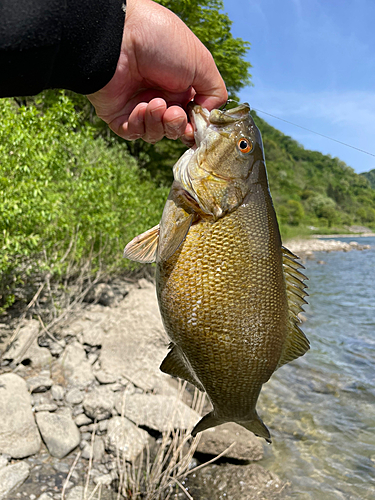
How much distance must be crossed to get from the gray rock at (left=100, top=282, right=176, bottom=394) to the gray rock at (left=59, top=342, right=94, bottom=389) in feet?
1.11

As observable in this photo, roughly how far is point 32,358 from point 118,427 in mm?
2334

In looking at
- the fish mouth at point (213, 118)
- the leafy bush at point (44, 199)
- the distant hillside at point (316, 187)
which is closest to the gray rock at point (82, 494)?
the leafy bush at point (44, 199)

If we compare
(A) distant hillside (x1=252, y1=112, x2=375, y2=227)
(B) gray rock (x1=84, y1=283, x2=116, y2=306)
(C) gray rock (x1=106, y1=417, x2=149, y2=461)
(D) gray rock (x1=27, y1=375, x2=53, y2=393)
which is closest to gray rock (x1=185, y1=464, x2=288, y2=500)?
(C) gray rock (x1=106, y1=417, x2=149, y2=461)

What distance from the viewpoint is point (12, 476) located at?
4.92 meters

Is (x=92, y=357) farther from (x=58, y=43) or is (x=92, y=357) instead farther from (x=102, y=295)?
(x=58, y=43)

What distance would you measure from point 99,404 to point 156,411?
3.02 ft

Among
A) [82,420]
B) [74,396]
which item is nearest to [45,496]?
[82,420]

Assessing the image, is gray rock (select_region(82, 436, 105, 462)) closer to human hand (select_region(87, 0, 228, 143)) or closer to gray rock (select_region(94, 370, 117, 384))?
gray rock (select_region(94, 370, 117, 384))

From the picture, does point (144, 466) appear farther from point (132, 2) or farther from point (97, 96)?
point (132, 2)

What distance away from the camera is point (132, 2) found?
199 centimetres

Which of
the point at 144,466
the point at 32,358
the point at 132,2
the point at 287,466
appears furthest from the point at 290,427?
the point at 132,2

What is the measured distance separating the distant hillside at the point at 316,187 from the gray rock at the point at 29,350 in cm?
8715

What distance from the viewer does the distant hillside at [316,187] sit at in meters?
109

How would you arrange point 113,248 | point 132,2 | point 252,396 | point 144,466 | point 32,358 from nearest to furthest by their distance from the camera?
point 132,2 → point 252,396 → point 144,466 → point 32,358 → point 113,248
